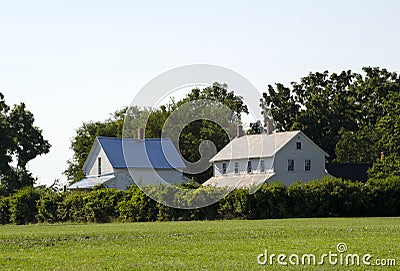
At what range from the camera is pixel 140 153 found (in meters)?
84.1

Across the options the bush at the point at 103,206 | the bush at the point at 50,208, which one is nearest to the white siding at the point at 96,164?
the bush at the point at 50,208

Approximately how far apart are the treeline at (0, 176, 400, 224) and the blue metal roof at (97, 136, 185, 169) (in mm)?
22140

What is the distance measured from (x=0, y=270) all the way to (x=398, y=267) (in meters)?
8.98

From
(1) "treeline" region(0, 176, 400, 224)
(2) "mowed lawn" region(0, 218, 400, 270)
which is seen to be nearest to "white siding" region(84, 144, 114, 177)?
(1) "treeline" region(0, 176, 400, 224)

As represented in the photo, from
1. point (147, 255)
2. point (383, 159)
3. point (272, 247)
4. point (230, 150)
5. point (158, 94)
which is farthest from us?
point (230, 150)

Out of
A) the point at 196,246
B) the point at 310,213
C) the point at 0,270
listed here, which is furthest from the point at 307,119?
the point at 0,270

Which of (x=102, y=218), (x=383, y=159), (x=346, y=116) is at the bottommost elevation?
(x=102, y=218)

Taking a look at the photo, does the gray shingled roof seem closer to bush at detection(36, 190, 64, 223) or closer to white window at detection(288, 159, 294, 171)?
white window at detection(288, 159, 294, 171)

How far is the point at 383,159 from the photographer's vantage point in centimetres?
7869

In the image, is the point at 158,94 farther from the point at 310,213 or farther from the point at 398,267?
the point at 398,267

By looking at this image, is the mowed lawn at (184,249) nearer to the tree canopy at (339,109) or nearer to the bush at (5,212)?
the bush at (5,212)

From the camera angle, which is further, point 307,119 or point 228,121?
point 307,119

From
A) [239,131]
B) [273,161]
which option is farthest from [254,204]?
[239,131]

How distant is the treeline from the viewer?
54750 mm
